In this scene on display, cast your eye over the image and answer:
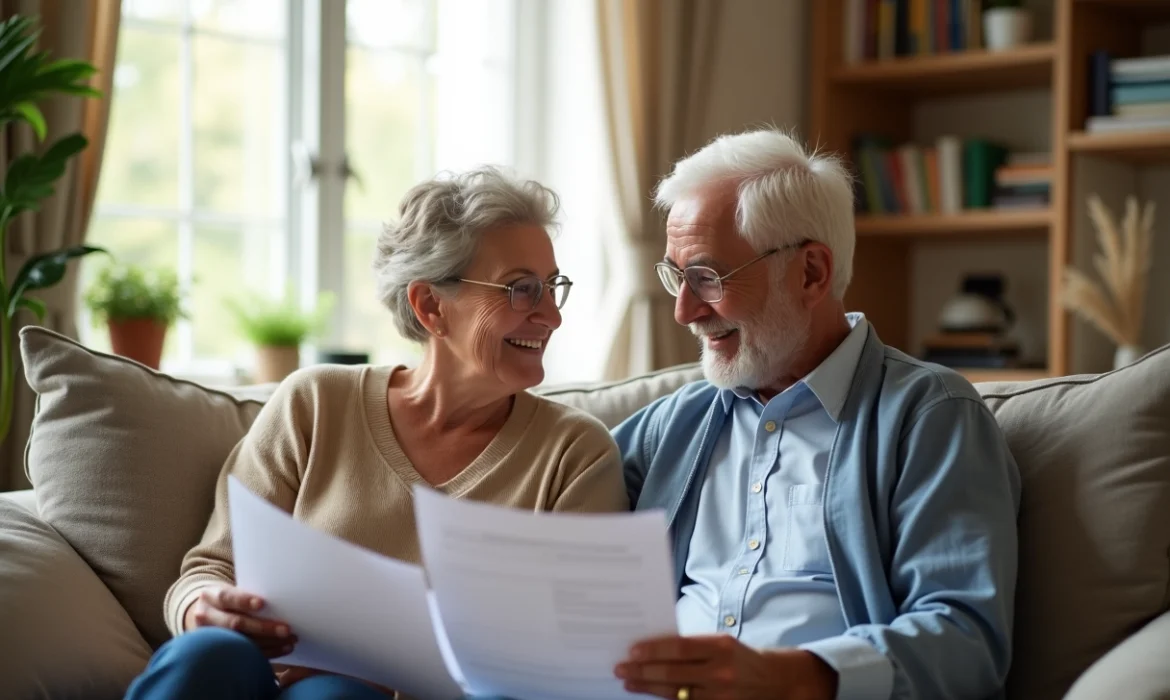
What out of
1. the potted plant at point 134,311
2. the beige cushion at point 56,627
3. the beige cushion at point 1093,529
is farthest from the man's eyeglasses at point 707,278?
the potted plant at point 134,311

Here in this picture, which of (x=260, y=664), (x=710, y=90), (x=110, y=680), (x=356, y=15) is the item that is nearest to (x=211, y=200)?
(x=356, y=15)

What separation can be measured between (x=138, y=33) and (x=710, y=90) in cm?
176

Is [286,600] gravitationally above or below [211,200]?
below

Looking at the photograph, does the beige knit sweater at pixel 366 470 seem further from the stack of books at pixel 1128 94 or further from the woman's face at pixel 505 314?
the stack of books at pixel 1128 94

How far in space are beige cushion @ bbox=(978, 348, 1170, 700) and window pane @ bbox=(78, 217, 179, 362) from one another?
2.27 metres

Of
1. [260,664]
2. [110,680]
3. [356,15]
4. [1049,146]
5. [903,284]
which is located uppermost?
[356,15]

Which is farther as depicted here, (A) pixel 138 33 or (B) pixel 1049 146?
(B) pixel 1049 146

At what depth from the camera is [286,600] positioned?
154cm

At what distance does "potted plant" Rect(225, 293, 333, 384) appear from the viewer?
3152 millimetres

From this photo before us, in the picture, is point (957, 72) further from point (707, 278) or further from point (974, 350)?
point (707, 278)

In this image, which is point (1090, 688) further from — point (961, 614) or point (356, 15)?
point (356, 15)

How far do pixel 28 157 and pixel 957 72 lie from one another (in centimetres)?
283

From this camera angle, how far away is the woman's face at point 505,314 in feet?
6.34

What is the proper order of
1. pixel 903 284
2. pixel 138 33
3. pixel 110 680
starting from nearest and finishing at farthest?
pixel 110 680 < pixel 138 33 < pixel 903 284
